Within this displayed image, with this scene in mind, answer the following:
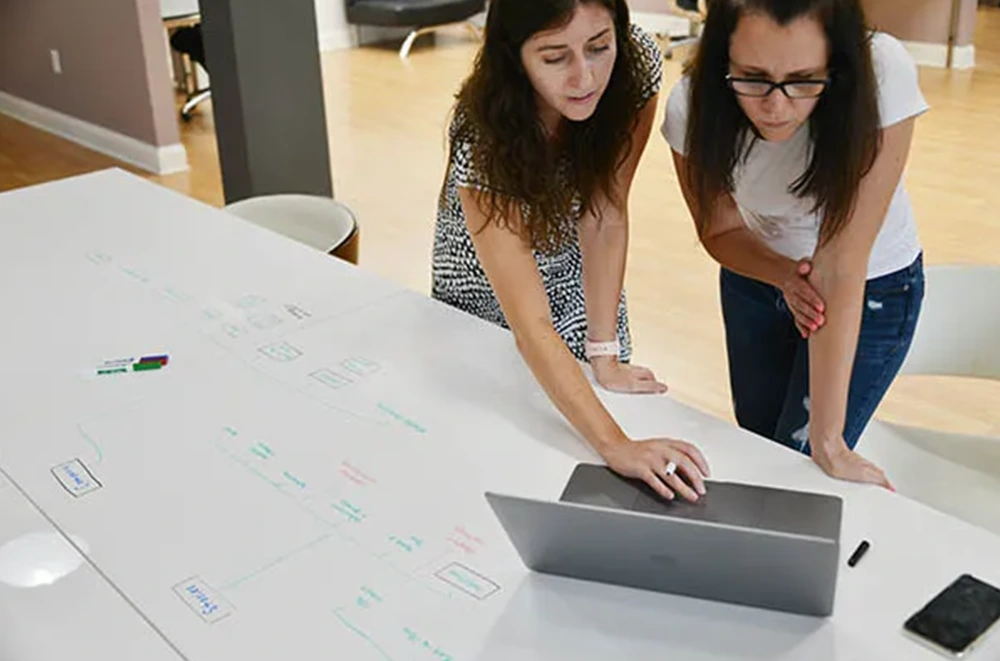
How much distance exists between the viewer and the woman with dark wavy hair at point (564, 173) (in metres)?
1.48

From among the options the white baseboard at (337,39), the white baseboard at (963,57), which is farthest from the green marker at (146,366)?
the white baseboard at (337,39)

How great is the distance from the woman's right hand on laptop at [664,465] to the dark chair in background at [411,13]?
6.81 m

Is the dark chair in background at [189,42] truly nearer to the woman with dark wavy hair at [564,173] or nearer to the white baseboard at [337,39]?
the white baseboard at [337,39]

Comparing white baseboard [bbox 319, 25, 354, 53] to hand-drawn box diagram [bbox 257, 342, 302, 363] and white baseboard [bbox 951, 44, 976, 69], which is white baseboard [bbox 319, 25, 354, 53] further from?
hand-drawn box diagram [bbox 257, 342, 302, 363]

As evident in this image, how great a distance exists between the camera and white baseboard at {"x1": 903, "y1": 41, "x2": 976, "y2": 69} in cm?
683

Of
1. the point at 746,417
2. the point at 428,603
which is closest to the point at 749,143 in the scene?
the point at 746,417

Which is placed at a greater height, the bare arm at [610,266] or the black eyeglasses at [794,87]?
the black eyeglasses at [794,87]

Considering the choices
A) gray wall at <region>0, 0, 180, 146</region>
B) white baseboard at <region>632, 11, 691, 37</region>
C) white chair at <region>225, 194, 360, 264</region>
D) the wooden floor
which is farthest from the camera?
white baseboard at <region>632, 11, 691, 37</region>

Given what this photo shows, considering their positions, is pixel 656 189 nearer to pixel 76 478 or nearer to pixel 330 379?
pixel 330 379

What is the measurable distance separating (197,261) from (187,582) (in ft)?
3.53

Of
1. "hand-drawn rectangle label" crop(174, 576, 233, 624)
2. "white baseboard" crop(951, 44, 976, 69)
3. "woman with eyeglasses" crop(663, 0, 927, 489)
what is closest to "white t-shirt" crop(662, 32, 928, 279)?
"woman with eyeglasses" crop(663, 0, 927, 489)

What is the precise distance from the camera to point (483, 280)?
2008 mm

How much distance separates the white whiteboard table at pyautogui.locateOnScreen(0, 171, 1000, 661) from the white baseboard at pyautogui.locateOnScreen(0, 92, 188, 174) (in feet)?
10.8


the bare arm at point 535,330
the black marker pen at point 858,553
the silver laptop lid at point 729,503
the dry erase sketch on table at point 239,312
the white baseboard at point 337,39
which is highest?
the bare arm at point 535,330
